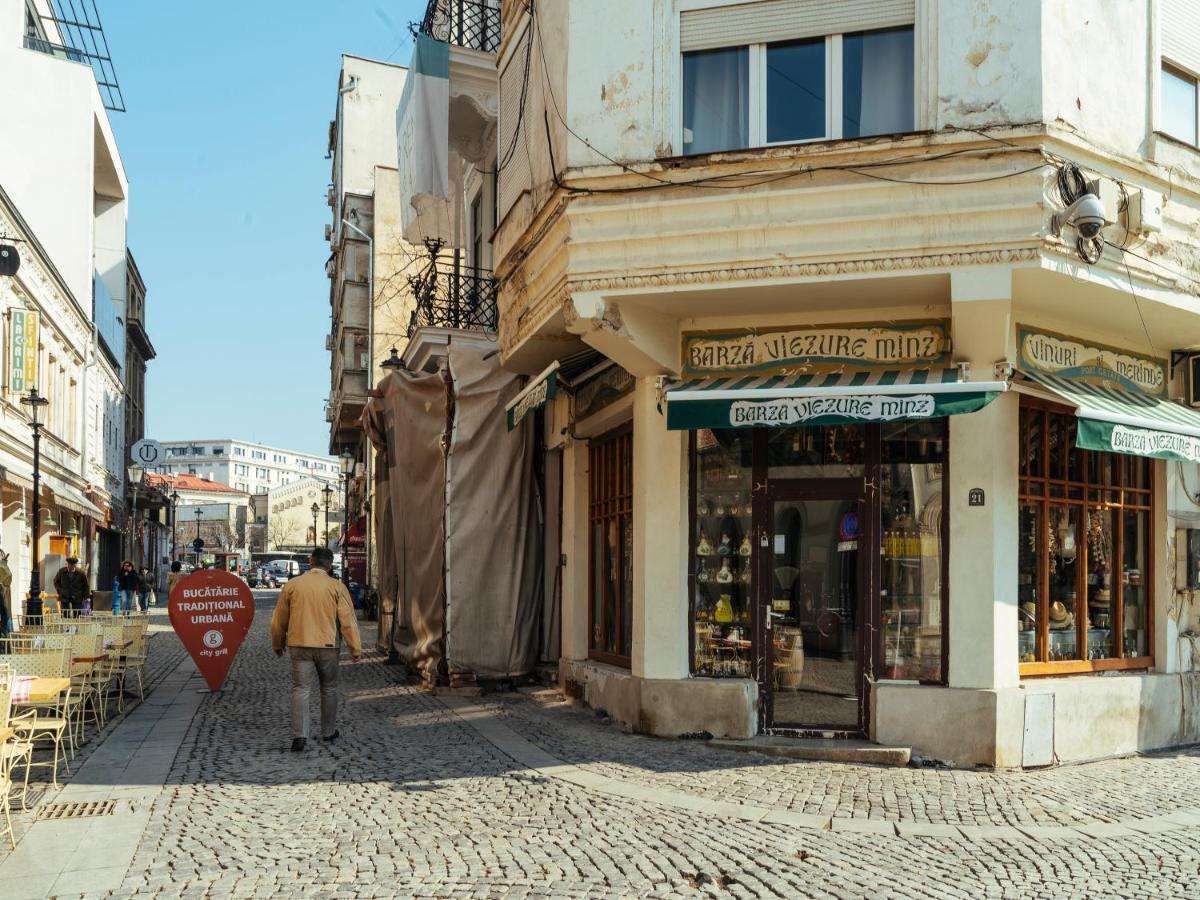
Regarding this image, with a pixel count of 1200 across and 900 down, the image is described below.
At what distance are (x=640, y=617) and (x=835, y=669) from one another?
1879mm

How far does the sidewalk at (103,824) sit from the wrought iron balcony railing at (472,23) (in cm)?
892

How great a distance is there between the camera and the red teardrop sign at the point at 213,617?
14.2 m

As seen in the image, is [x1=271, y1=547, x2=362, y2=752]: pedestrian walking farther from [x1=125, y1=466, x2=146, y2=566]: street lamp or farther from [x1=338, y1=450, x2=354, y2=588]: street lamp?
[x1=125, y1=466, x2=146, y2=566]: street lamp

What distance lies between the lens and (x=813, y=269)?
9.69m

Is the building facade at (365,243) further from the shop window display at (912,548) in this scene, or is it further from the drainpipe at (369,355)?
the shop window display at (912,548)

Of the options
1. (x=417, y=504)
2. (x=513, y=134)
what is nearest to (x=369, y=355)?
(x=417, y=504)

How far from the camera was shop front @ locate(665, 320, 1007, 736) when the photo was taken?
10188mm

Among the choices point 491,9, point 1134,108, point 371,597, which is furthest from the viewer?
point 371,597

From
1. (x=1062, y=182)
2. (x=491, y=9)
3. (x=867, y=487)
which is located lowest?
(x=867, y=487)

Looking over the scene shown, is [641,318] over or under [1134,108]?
under

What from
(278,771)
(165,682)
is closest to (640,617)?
(278,771)

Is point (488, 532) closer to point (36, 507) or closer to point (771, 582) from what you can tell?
point (771, 582)

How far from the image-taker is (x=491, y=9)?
15.3 metres

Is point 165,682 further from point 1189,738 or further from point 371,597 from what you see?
point 371,597
